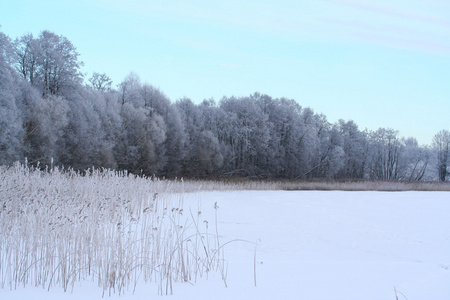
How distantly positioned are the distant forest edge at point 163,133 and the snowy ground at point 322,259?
5.60 m

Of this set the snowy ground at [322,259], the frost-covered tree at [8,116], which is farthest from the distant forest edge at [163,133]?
the snowy ground at [322,259]

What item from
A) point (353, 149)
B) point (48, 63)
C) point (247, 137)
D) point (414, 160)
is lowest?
point (414, 160)

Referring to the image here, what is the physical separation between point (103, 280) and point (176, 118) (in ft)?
89.8

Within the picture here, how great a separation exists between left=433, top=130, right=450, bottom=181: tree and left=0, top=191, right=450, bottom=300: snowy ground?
36.9 metres

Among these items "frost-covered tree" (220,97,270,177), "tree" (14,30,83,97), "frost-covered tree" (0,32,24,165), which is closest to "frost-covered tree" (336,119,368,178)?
"frost-covered tree" (220,97,270,177)

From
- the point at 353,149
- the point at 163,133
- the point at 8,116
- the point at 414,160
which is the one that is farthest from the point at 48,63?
the point at 414,160

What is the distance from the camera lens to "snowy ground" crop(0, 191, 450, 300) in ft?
11.7

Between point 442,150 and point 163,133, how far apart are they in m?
36.1

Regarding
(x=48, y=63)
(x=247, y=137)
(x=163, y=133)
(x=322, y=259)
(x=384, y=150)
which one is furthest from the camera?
(x=384, y=150)

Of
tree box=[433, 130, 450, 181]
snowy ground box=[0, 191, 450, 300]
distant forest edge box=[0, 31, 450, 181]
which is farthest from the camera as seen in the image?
tree box=[433, 130, 450, 181]

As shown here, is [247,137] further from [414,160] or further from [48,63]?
[414,160]

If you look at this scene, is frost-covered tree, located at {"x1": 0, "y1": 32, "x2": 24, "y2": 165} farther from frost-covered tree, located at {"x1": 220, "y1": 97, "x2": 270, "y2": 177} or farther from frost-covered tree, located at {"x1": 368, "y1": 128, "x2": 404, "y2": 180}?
frost-covered tree, located at {"x1": 368, "y1": 128, "x2": 404, "y2": 180}

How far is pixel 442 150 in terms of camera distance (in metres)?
43.8

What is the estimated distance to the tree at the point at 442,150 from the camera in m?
42.3
